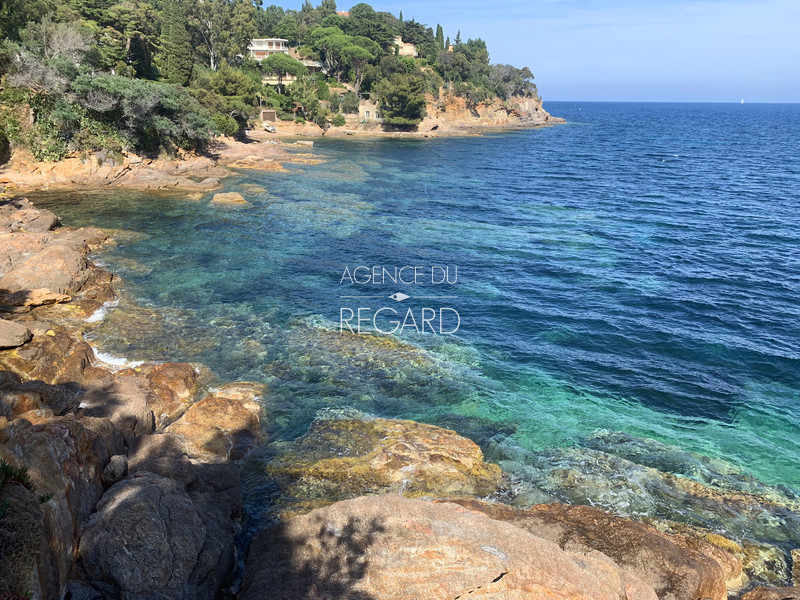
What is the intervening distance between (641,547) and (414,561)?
553cm

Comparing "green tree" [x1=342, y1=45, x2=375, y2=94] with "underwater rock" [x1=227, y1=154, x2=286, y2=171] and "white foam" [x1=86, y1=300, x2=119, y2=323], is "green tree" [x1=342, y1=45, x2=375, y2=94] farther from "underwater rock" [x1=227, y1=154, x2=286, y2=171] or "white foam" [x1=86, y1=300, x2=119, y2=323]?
"white foam" [x1=86, y1=300, x2=119, y2=323]

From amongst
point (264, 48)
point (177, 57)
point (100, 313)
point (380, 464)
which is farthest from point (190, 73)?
point (380, 464)

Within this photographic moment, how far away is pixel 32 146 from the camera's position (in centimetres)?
4903

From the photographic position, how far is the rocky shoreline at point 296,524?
32.2 feet

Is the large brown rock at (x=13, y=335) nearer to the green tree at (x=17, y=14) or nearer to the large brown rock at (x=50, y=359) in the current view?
the large brown rock at (x=50, y=359)

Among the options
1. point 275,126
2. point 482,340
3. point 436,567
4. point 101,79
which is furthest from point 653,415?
point 275,126

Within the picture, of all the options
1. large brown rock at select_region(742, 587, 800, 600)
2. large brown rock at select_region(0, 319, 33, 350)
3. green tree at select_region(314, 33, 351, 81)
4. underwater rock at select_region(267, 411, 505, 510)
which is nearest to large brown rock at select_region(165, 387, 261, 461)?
underwater rock at select_region(267, 411, 505, 510)

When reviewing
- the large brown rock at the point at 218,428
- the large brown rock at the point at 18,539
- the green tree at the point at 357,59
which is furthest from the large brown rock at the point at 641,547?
the green tree at the point at 357,59

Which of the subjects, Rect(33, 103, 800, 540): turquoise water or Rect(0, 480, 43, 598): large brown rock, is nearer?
Rect(0, 480, 43, 598): large brown rock

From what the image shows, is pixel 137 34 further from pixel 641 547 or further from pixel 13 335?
pixel 641 547

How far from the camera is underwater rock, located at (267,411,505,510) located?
15469mm

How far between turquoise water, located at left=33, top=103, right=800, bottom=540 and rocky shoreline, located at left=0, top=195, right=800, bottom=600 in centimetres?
230

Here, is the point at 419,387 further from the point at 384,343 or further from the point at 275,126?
the point at 275,126

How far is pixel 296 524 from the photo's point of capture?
11.6 meters
